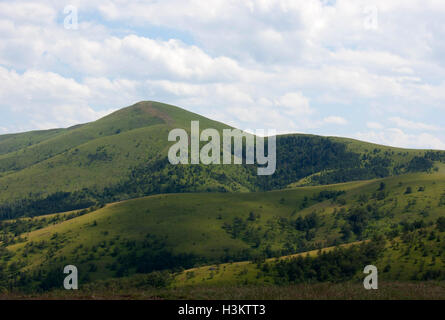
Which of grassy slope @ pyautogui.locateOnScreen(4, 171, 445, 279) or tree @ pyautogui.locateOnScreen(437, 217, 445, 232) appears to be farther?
grassy slope @ pyautogui.locateOnScreen(4, 171, 445, 279)

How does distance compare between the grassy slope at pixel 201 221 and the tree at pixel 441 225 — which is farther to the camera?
the grassy slope at pixel 201 221

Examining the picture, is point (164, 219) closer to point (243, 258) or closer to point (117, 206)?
point (117, 206)

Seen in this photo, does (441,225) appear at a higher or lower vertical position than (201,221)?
lower

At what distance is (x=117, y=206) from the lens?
17912 centimetres

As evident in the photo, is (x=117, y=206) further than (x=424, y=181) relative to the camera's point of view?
Yes

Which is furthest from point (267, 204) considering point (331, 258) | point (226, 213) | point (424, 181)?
point (331, 258)

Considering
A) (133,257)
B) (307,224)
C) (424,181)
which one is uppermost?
(424,181)

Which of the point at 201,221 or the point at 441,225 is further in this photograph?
the point at 201,221

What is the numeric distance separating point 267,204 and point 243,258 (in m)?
48.2
